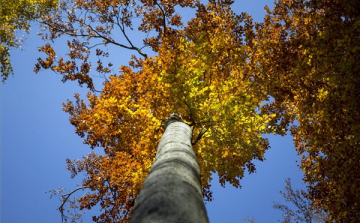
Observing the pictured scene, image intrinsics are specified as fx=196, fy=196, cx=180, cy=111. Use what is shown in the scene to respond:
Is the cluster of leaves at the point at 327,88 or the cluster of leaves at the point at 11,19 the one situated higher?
the cluster of leaves at the point at 11,19

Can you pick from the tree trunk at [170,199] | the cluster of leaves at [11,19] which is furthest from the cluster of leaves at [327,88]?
the cluster of leaves at [11,19]

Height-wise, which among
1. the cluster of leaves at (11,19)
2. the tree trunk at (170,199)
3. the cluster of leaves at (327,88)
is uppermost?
the cluster of leaves at (11,19)

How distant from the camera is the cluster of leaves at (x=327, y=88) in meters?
4.94

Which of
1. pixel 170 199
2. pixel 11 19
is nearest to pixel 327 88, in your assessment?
pixel 170 199

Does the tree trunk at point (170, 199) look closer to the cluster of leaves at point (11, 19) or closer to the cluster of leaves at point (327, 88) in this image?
the cluster of leaves at point (327, 88)

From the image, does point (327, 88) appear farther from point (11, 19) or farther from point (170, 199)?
point (11, 19)

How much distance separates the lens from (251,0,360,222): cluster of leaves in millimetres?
4941

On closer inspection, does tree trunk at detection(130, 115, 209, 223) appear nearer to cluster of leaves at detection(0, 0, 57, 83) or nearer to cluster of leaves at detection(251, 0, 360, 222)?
cluster of leaves at detection(251, 0, 360, 222)

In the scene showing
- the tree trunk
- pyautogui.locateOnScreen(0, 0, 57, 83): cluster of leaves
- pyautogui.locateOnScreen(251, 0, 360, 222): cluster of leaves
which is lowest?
the tree trunk

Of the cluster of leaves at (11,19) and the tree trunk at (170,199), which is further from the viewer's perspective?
the cluster of leaves at (11,19)

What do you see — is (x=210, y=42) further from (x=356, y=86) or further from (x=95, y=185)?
(x=95, y=185)

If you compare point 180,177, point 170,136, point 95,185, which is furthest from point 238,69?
point 95,185

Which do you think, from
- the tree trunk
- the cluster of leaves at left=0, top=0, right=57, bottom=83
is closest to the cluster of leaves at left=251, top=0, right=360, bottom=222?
the tree trunk

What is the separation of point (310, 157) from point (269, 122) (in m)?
3.08
